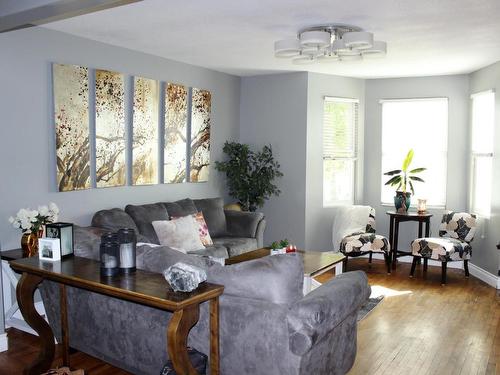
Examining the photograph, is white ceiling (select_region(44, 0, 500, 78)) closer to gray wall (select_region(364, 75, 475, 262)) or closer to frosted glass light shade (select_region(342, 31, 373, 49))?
frosted glass light shade (select_region(342, 31, 373, 49))

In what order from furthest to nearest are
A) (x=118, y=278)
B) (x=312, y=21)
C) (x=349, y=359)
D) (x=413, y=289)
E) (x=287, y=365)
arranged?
1. (x=413, y=289)
2. (x=312, y=21)
3. (x=349, y=359)
4. (x=118, y=278)
5. (x=287, y=365)

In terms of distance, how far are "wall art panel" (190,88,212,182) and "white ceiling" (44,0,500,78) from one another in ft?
1.66

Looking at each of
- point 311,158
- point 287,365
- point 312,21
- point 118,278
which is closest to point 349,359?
point 287,365

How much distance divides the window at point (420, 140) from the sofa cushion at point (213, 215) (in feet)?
8.18

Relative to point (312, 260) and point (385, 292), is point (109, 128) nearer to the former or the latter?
point (312, 260)

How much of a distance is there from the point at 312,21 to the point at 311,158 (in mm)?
2775

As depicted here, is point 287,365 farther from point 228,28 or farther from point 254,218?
point 254,218

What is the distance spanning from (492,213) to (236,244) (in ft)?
9.87

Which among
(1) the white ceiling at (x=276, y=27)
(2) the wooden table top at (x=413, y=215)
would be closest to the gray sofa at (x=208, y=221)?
(1) the white ceiling at (x=276, y=27)

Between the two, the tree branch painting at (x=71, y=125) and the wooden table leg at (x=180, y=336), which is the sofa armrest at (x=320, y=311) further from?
the tree branch painting at (x=71, y=125)

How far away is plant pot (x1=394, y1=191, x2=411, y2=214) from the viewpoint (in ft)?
21.0

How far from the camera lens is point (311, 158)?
6570mm

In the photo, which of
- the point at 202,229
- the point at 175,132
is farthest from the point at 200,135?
the point at 202,229

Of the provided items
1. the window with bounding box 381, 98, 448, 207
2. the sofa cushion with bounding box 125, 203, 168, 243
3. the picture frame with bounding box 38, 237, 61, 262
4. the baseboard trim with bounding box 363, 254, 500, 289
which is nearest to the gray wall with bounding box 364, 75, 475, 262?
the window with bounding box 381, 98, 448, 207
